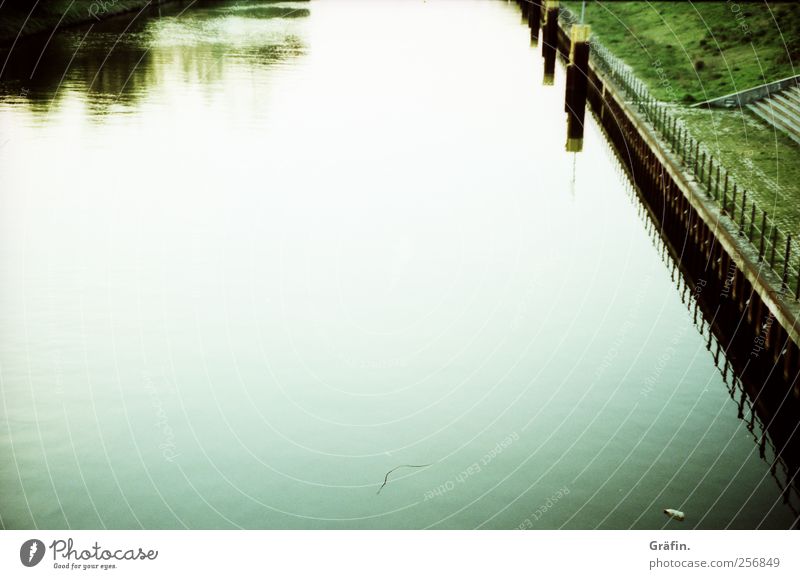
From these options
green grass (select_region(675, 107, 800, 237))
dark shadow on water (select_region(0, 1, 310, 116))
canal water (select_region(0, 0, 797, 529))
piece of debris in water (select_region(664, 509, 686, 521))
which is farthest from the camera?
dark shadow on water (select_region(0, 1, 310, 116))

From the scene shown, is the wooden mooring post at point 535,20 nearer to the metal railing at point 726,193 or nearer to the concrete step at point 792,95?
the metal railing at point 726,193

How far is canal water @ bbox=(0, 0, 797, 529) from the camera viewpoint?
45.9 feet

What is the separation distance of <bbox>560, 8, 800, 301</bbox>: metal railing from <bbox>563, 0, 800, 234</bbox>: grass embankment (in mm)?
367

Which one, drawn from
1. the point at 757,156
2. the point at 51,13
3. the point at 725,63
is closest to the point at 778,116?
the point at 757,156

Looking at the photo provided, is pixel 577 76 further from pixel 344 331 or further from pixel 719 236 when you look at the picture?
pixel 344 331

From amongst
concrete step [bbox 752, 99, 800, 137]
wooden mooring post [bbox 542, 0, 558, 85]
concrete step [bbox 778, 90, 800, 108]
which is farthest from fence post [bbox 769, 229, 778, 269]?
wooden mooring post [bbox 542, 0, 558, 85]

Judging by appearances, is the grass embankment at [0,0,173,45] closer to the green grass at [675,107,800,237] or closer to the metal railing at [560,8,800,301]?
the metal railing at [560,8,800,301]

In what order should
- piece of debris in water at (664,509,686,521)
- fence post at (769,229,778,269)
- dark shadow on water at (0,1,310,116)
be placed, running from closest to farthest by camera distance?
piece of debris in water at (664,509,686,521) < fence post at (769,229,778,269) < dark shadow on water at (0,1,310,116)

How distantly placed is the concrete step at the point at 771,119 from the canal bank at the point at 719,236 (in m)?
2.65
